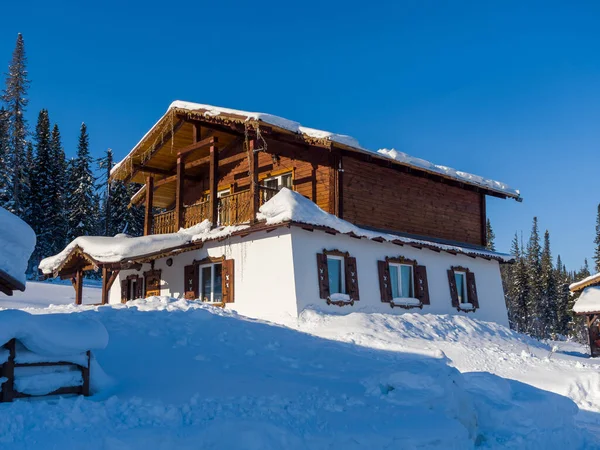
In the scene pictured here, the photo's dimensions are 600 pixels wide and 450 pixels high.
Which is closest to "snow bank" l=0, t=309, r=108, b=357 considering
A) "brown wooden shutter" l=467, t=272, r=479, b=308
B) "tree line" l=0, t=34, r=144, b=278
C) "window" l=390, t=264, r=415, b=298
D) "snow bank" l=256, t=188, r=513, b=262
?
"snow bank" l=256, t=188, r=513, b=262

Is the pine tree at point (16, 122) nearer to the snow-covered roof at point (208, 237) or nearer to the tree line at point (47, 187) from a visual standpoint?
the tree line at point (47, 187)

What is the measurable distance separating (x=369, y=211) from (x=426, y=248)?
118 inches

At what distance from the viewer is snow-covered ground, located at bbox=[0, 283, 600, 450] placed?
21.2 feet

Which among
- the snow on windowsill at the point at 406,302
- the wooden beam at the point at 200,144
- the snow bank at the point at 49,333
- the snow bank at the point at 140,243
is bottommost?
the snow bank at the point at 49,333

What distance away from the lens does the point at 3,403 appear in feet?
21.2

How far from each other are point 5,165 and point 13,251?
40584 millimetres

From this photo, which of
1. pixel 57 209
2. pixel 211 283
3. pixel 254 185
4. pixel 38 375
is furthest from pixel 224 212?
pixel 57 209

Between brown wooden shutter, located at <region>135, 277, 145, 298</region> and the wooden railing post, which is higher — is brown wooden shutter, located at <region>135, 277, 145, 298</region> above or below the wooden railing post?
below

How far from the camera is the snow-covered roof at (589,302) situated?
24.8 metres

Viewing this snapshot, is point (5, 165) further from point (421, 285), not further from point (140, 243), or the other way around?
point (421, 285)

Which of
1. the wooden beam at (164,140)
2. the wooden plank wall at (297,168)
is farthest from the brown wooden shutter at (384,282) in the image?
the wooden beam at (164,140)

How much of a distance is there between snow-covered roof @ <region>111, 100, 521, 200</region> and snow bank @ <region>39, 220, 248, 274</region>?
10.6 feet

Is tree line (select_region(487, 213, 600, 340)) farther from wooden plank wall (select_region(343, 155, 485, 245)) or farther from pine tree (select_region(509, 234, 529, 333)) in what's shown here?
wooden plank wall (select_region(343, 155, 485, 245))

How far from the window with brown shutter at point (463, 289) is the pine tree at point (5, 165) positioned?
3411cm
